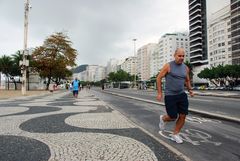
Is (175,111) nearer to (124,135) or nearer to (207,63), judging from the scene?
(124,135)

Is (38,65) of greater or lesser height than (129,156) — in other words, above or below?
above

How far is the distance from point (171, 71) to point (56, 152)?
2.71 meters

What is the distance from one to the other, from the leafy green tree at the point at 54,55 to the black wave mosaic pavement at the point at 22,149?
2329 inches

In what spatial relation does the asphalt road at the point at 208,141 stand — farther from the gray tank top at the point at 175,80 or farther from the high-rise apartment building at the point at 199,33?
the high-rise apartment building at the point at 199,33

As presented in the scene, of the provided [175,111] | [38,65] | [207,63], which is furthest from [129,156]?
[207,63]

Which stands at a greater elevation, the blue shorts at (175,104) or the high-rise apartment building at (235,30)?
the high-rise apartment building at (235,30)

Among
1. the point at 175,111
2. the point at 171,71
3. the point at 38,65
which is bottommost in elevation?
the point at 175,111

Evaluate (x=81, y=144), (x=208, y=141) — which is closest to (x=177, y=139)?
(x=208, y=141)

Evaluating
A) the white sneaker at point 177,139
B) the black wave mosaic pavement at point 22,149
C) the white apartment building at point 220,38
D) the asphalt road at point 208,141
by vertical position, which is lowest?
the asphalt road at point 208,141

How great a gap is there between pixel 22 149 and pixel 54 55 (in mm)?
62937

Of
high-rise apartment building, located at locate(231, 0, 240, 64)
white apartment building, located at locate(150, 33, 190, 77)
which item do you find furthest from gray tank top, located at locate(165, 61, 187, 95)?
white apartment building, located at locate(150, 33, 190, 77)

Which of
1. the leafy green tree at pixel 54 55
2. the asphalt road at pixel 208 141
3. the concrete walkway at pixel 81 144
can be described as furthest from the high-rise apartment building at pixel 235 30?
the concrete walkway at pixel 81 144

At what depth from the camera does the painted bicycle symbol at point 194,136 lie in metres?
6.08

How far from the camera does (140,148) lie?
528cm
